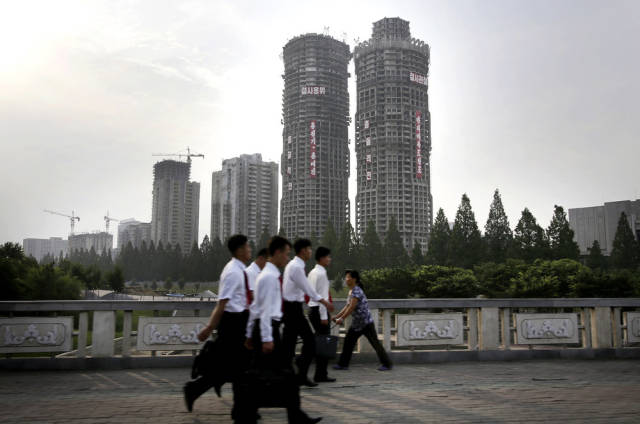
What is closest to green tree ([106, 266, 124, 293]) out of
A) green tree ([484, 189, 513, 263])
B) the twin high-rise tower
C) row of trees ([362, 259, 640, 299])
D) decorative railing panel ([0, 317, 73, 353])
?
row of trees ([362, 259, 640, 299])

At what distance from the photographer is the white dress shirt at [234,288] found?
523cm

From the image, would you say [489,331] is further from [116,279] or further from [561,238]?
[116,279]

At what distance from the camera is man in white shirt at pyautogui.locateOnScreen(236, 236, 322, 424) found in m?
4.40

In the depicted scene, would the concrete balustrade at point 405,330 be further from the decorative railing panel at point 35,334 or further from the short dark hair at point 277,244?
the short dark hair at point 277,244

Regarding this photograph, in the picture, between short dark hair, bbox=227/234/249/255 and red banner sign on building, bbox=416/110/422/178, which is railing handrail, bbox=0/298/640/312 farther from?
red banner sign on building, bbox=416/110/422/178

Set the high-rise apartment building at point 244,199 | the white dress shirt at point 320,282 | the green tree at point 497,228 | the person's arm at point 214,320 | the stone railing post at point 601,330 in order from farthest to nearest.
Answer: the high-rise apartment building at point 244,199
the green tree at point 497,228
the stone railing post at point 601,330
the white dress shirt at point 320,282
the person's arm at point 214,320

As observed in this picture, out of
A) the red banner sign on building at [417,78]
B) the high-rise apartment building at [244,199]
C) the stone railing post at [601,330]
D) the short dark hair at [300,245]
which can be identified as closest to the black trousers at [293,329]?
the short dark hair at [300,245]

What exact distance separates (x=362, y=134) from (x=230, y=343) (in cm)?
12493

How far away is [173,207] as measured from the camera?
18675 cm

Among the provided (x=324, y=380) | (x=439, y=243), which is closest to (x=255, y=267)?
(x=324, y=380)

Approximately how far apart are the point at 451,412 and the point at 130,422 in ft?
11.1

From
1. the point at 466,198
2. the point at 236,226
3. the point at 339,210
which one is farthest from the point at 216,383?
the point at 236,226

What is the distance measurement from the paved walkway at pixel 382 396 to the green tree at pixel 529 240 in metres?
60.9

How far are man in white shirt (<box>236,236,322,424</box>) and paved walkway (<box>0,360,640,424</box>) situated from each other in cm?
78
